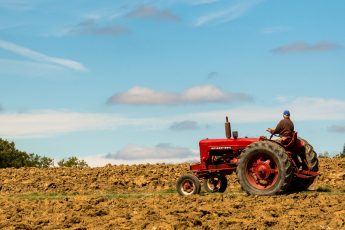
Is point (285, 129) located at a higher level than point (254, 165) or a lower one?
higher

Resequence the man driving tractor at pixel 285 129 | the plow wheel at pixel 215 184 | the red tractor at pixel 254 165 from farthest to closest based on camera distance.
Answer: the plow wheel at pixel 215 184
the man driving tractor at pixel 285 129
the red tractor at pixel 254 165

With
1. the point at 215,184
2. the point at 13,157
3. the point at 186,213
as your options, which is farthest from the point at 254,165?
the point at 13,157

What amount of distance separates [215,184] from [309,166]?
2453 millimetres

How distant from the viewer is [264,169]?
47.9 feet

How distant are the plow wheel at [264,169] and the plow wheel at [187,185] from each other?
51.4 inches

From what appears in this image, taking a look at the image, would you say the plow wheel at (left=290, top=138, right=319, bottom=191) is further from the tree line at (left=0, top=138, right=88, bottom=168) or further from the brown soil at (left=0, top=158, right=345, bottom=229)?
the tree line at (left=0, top=138, right=88, bottom=168)

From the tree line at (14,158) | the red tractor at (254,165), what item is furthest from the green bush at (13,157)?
the red tractor at (254,165)

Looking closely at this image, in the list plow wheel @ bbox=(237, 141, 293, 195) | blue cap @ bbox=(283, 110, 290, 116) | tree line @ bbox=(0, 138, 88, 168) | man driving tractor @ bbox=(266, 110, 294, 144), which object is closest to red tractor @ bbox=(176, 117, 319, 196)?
plow wheel @ bbox=(237, 141, 293, 195)

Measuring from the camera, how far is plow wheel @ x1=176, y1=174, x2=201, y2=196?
51.2 ft

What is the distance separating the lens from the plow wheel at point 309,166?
1564 centimetres

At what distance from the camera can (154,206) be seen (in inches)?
505

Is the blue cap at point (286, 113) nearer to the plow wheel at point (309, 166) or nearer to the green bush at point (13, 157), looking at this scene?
the plow wheel at point (309, 166)

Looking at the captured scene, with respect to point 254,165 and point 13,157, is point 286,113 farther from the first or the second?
point 13,157

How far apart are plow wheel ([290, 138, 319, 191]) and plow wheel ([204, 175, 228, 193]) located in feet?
5.39
